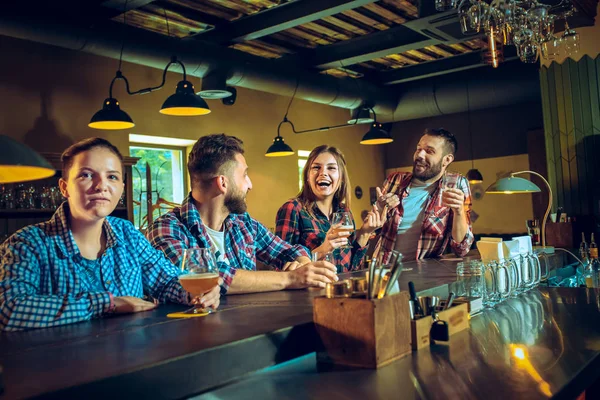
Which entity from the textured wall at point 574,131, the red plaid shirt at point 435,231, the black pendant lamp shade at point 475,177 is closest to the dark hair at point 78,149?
the red plaid shirt at point 435,231

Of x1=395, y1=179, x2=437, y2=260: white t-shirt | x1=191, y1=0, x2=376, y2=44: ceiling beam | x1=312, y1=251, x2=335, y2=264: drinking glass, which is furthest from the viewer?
x1=191, y1=0, x2=376, y2=44: ceiling beam

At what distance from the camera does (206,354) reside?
1157mm

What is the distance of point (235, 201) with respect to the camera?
8.11 ft

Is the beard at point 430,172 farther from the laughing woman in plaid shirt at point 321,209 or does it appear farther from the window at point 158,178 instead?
the window at point 158,178

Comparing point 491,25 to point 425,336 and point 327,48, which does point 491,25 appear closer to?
point 425,336

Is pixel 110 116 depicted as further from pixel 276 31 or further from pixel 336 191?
pixel 336 191

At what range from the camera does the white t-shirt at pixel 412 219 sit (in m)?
3.66

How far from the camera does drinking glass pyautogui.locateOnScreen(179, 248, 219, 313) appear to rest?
157 centimetres

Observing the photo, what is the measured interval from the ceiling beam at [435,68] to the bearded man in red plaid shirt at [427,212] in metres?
4.45

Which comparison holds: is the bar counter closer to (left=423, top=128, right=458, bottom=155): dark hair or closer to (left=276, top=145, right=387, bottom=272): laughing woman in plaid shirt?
(left=276, top=145, right=387, bottom=272): laughing woman in plaid shirt

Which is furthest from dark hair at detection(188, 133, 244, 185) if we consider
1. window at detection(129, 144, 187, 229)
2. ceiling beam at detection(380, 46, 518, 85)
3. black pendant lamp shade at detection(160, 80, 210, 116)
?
ceiling beam at detection(380, 46, 518, 85)

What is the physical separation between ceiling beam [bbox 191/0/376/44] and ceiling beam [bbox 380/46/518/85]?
10.5 feet

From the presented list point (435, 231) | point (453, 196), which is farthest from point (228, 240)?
point (435, 231)

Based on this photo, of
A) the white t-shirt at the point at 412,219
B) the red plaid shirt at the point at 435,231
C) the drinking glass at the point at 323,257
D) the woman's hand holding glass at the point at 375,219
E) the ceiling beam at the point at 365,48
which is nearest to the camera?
the drinking glass at the point at 323,257
